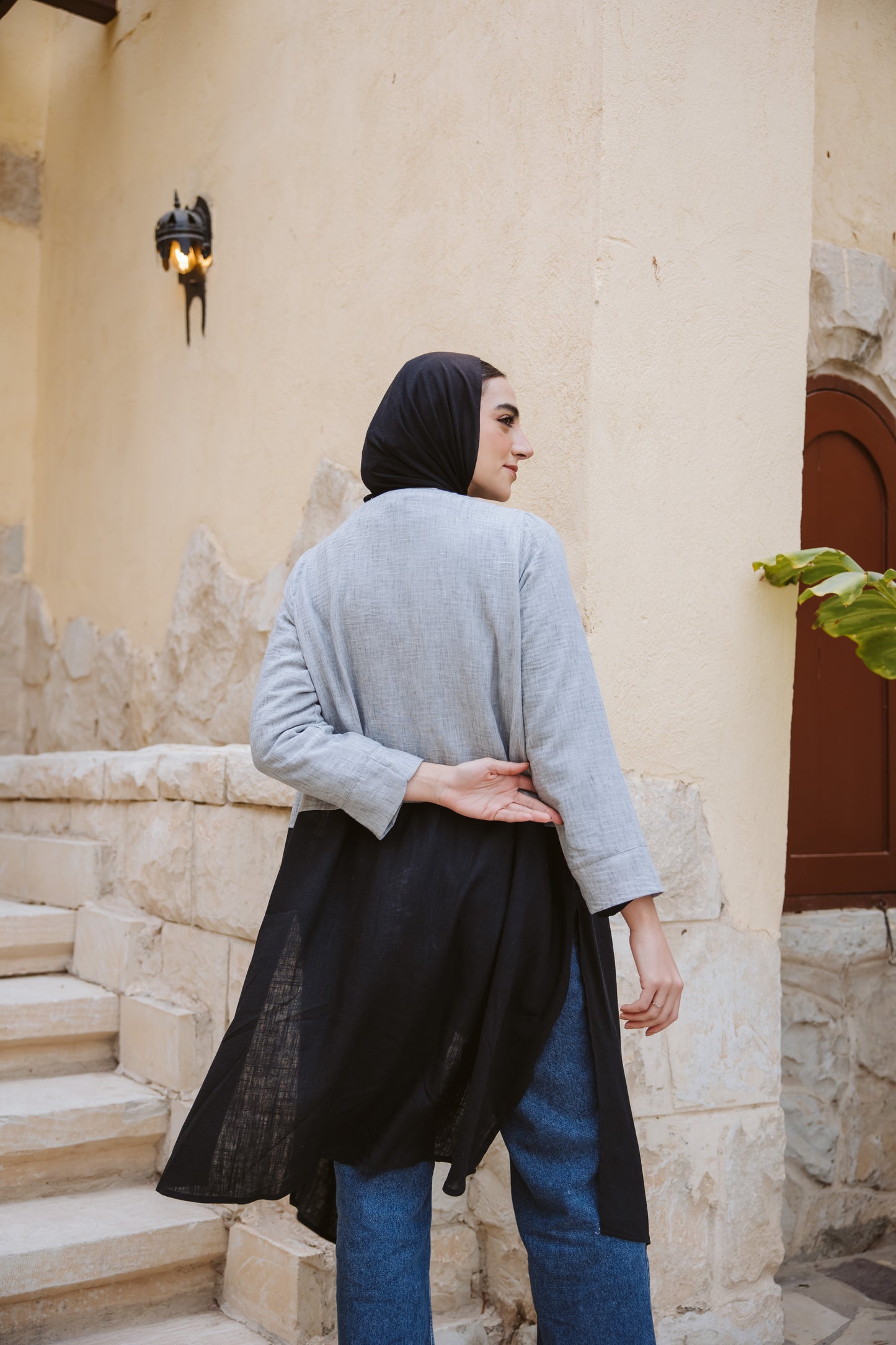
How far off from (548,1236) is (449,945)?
15.6 inches

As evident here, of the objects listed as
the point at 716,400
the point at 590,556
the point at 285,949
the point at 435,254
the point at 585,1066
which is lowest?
the point at 585,1066

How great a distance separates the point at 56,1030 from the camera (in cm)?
291

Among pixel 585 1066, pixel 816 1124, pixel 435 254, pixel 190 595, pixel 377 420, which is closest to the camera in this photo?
pixel 585 1066

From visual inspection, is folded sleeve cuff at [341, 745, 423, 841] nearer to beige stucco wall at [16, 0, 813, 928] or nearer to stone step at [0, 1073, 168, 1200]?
beige stucco wall at [16, 0, 813, 928]

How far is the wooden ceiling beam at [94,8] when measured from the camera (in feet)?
14.3

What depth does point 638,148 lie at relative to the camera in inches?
90.5

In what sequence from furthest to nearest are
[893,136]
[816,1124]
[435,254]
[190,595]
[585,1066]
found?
[190,595] < [893,136] < [816,1124] < [435,254] < [585,1066]

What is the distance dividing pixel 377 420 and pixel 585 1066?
35.9 inches

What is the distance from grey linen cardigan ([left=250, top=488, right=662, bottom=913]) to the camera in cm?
145

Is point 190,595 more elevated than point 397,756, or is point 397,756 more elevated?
point 190,595

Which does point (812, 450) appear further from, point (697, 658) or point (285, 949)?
point (285, 949)

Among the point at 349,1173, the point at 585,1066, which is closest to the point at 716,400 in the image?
the point at 585,1066

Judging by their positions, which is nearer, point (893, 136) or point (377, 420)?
point (377, 420)

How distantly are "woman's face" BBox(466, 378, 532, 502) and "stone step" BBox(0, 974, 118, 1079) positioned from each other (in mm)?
1947
